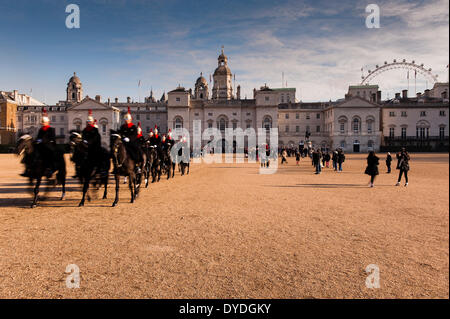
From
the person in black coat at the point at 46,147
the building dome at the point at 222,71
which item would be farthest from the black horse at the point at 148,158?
the building dome at the point at 222,71

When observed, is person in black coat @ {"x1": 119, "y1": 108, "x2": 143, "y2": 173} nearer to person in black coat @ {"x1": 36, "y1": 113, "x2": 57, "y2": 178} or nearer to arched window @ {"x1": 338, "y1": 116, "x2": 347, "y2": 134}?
person in black coat @ {"x1": 36, "y1": 113, "x2": 57, "y2": 178}

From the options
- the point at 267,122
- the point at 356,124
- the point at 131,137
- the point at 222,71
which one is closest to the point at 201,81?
the point at 222,71

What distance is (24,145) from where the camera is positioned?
7.29 m

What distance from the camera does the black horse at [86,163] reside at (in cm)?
742

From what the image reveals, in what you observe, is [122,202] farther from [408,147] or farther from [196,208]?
[408,147]

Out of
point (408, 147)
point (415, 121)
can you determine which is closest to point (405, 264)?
point (408, 147)

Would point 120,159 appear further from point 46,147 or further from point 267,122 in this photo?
point 267,122

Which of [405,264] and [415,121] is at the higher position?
Answer: [415,121]

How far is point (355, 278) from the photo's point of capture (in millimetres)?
3926

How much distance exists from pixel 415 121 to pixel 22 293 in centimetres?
7347

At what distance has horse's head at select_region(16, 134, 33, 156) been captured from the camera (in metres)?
7.21

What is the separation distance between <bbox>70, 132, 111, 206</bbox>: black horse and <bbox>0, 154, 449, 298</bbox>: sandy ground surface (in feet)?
3.19

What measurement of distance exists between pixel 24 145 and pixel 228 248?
19.6ft

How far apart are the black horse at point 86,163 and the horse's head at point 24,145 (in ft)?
3.51
